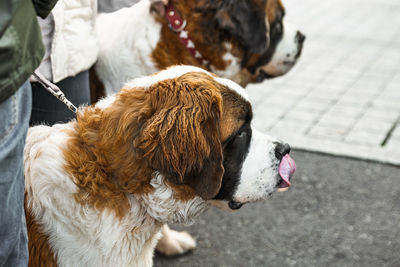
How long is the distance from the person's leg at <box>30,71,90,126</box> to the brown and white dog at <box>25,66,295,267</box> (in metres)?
0.64

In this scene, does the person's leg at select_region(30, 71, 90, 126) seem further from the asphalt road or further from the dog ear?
the asphalt road

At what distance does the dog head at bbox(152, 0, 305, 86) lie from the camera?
361cm

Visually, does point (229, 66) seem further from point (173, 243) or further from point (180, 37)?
point (173, 243)

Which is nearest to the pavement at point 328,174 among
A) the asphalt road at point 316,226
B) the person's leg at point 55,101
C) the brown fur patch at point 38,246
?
the asphalt road at point 316,226

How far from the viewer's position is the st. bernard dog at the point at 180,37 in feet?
11.8

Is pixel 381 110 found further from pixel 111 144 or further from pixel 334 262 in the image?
pixel 111 144

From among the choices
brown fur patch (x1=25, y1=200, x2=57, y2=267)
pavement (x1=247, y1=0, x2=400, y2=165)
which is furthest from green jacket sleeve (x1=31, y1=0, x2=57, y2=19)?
pavement (x1=247, y1=0, x2=400, y2=165)

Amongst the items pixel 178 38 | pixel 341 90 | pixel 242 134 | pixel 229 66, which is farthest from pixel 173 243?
pixel 341 90

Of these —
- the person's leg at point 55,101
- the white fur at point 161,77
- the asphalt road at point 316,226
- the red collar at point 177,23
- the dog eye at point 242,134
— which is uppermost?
the white fur at point 161,77

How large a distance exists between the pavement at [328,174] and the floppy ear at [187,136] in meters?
1.64

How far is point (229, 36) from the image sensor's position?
12.3ft

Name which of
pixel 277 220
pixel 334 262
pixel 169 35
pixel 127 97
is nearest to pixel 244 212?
pixel 277 220

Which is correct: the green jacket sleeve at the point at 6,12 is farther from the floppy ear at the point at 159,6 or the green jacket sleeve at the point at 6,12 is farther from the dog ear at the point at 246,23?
the dog ear at the point at 246,23

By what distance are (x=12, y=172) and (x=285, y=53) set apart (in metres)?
2.81
